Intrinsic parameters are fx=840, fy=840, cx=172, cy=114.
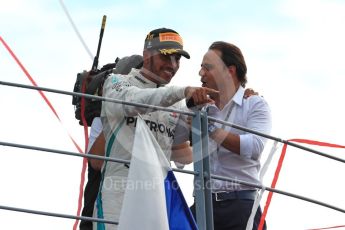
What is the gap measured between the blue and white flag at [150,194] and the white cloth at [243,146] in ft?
2.00

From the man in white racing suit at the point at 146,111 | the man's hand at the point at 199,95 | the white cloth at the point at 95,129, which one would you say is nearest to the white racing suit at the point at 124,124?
the man in white racing suit at the point at 146,111

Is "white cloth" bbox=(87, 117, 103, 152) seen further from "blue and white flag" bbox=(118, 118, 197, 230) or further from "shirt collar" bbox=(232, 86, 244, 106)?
"blue and white flag" bbox=(118, 118, 197, 230)

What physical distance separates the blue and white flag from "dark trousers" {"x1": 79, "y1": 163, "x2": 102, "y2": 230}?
56.4 inches

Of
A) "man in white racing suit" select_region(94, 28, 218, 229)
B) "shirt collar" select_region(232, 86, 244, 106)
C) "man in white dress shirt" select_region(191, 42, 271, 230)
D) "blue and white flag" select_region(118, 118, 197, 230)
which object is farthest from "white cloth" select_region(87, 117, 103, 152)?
"blue and white flag" select_region(118, 118, 197, 230)

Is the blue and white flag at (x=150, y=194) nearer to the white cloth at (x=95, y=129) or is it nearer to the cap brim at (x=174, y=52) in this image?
the cap brim at (x=174, y=52)

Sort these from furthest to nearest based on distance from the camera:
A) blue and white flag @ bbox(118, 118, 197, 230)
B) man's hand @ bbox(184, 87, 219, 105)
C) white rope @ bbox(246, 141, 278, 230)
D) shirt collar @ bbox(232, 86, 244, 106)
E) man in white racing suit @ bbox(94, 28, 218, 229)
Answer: shirt collar @ bbox(232, 86, 244, 106) → white rope @ bbox(246, 141, 278, 230) → man in white racing suit @ bbox(94, 28, 218, 229) → man's hand @ bbox(184, 87, 219, 105) → blue and white flag @ bbox(118, 118, 197, 230)

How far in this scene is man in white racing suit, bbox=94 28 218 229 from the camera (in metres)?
4.30

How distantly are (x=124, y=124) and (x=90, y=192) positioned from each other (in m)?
1.12

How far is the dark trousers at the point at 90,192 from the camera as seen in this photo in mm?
5488

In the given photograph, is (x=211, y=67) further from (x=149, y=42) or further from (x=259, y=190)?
(x=259, y=190)

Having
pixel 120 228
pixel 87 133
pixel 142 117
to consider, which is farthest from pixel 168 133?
pixel 87 133

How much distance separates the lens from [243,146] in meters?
4.64

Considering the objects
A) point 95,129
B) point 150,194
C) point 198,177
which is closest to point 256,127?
point 198,177

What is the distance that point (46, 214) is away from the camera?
12.4 feet
